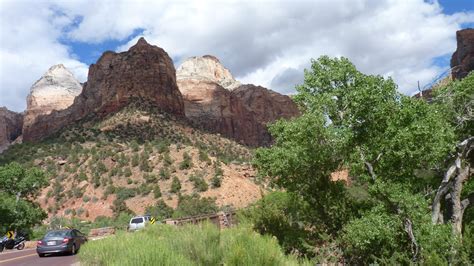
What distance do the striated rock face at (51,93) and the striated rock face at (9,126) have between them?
9817 mm

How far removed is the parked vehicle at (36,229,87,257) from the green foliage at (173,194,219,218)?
17.8 meters

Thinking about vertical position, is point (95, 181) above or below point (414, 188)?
above

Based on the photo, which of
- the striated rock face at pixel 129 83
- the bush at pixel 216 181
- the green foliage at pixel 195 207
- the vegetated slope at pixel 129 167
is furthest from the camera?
the striated rock face at pixel 129 83

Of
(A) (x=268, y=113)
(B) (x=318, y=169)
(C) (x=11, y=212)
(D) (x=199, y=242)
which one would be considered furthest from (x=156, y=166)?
(A) (x=268, y=113)

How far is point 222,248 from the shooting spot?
33.0 feet

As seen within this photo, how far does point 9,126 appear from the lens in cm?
13962

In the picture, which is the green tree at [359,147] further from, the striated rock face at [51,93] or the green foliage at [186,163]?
the striated rock face at [51,93]

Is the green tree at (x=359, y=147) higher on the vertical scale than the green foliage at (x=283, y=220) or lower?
higher

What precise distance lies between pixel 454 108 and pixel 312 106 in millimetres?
5612

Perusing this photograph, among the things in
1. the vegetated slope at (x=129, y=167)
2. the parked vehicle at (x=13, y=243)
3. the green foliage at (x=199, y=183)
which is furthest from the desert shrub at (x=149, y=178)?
the parked vehicle at (x=13, y=243)

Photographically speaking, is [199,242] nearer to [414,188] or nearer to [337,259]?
[337,259]

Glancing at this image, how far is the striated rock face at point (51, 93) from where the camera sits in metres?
128

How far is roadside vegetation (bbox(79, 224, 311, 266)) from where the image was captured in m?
6.68

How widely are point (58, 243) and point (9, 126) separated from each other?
128681 millimetres
